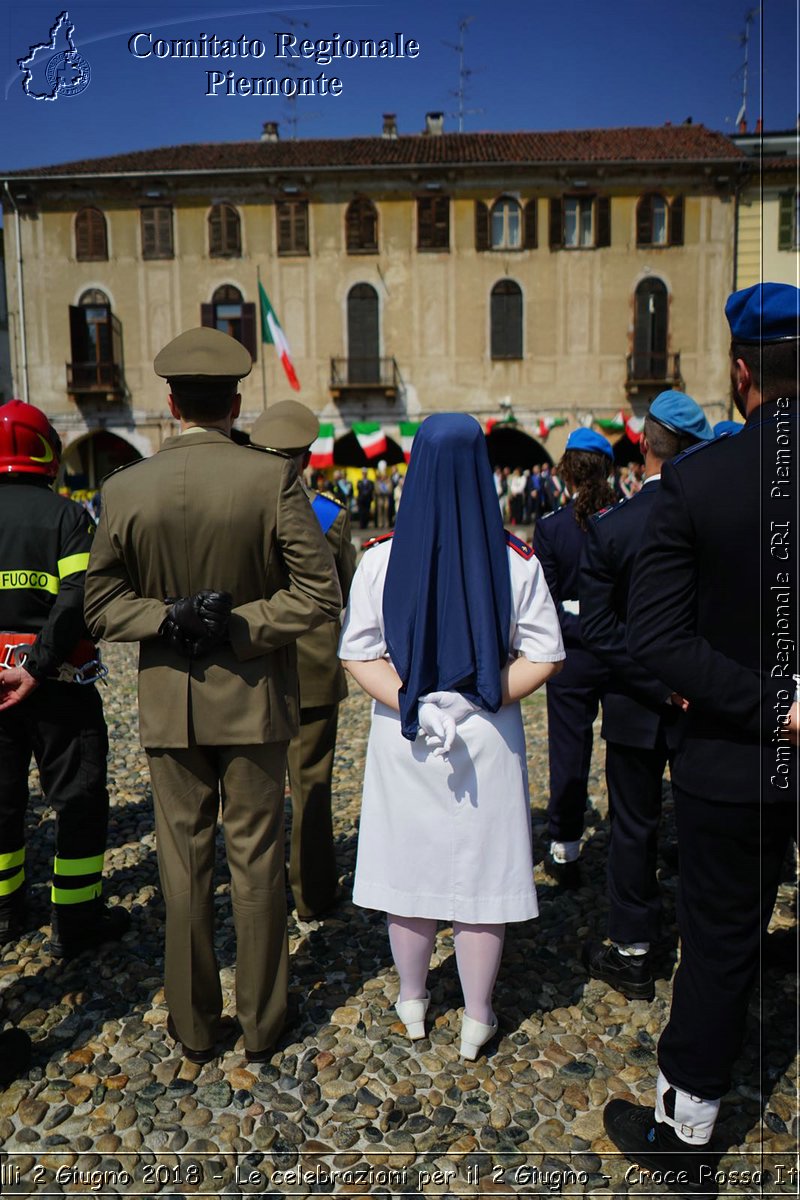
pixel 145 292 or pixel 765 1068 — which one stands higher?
pixel 145 292

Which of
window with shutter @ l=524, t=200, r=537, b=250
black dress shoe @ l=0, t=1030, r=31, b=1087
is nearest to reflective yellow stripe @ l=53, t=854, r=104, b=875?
black dress shoe @ l=0, t=1030, r=31, b=1087

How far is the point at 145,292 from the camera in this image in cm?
2662

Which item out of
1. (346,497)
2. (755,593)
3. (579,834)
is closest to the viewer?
(755,593)

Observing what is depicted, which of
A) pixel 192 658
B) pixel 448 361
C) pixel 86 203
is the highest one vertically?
pixel 86 203

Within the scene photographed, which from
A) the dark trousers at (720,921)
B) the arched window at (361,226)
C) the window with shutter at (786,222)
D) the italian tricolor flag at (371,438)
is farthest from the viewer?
the italian tricolor flag at (371,438)

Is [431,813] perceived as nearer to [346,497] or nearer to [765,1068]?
[765,1068]

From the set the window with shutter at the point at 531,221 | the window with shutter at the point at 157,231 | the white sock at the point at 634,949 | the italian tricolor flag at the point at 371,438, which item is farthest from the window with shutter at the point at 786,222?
the white sock at the point at 634,949

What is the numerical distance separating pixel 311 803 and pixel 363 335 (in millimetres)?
24374

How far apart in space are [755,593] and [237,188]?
27.2 m

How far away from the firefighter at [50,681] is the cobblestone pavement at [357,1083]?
28 centimetres

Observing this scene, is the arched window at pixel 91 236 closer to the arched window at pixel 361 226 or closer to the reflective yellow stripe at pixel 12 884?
the arched window at pixel 361 226

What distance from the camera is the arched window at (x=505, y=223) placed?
2623cm

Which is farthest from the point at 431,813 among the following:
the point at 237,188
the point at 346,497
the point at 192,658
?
the point at 237,188

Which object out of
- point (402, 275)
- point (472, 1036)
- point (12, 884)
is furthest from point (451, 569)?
point (402, 275)
